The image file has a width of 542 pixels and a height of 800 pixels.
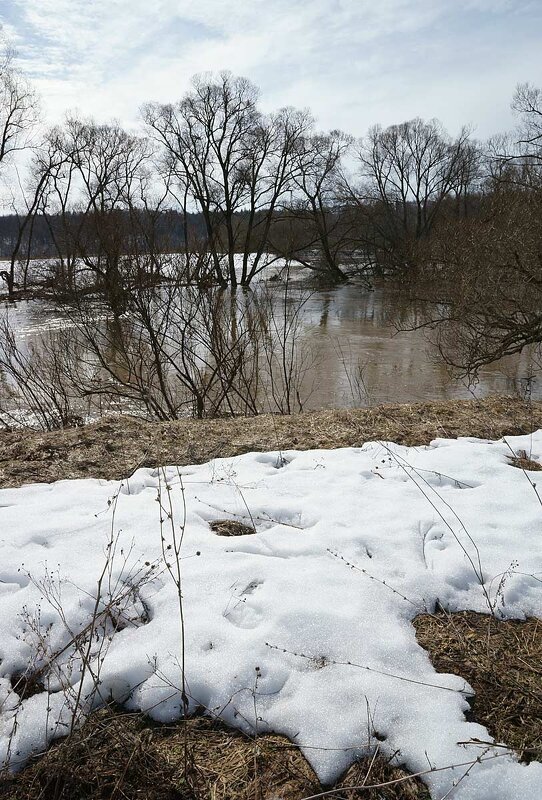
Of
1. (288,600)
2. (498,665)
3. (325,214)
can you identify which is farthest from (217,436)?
(325,214)

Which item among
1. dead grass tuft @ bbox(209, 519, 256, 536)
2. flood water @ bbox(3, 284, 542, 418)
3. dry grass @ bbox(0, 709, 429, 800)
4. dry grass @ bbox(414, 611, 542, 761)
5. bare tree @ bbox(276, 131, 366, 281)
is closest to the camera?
dry grass @ bbox(0, 709, 429, 800)

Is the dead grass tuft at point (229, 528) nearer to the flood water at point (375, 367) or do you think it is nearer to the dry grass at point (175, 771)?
the dry grass at point (175, 771)

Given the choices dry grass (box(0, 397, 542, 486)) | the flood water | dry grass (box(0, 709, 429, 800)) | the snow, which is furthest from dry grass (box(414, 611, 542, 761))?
the flood water

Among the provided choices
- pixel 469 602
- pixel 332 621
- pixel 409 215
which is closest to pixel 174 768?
pixel 332 621

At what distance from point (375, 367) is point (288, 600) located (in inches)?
457

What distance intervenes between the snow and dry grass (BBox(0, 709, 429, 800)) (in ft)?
0.22

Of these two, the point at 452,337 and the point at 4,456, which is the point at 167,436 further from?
the point at 452,337

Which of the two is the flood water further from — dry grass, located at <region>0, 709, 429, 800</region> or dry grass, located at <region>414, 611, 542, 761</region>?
dry grass, located at <region>0, 709, 429, 800</region>

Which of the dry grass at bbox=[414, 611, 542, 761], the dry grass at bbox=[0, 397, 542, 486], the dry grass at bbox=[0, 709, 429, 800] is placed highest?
the dry grass at bbox=[0, 397, 542, 486]

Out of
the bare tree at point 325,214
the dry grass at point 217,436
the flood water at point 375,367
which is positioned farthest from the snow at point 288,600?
the bare tree at point 325,214

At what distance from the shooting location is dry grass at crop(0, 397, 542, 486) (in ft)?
16.3

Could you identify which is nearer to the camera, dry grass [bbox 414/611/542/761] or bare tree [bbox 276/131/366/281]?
dry grass [bbox 414/611/542/761]

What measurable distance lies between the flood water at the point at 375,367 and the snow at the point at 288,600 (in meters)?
6.72

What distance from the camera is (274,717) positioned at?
82.1 inches
